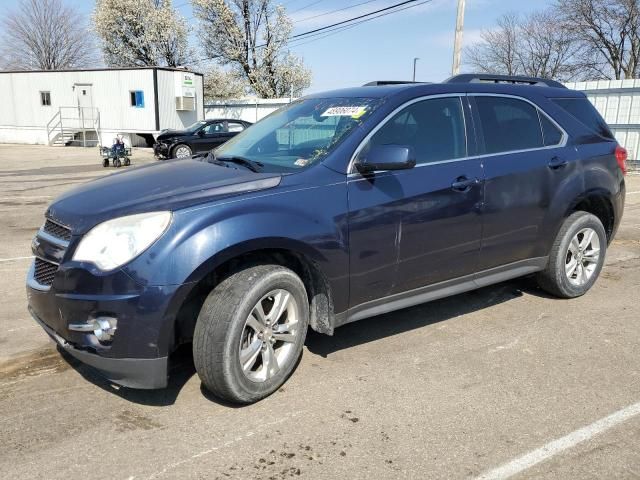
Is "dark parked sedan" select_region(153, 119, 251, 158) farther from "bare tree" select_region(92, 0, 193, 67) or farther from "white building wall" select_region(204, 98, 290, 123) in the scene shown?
"bare tree" select_region(92, 0, 193, 67)

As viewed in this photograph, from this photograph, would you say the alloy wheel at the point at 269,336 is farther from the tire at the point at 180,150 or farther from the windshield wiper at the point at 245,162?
the tire at the point at 180,150

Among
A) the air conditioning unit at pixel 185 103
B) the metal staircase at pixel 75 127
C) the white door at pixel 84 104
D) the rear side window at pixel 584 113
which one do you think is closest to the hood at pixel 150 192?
the rear side window at pixel 584 113

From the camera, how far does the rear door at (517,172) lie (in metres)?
4.22

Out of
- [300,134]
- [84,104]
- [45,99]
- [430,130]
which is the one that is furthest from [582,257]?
[45,99]

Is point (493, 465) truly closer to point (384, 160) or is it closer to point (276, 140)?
point (384, 160)

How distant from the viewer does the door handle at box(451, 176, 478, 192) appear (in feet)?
13.0

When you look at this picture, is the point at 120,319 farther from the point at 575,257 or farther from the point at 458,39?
the point at 458,39

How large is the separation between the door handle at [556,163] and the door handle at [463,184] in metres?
0.94

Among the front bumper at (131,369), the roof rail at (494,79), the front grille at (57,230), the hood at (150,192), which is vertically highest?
the roof rail at (494,79)

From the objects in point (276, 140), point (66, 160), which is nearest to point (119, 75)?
point (66, 160)

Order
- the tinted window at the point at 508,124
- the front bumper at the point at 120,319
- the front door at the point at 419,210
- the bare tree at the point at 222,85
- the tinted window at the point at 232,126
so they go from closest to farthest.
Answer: the front bumper at the point at 120,319, the front door at the point at 419,210, the tinted window at the point at 508,124, the tinted window at the point at 232,126, the bare tree at the point at 222,85

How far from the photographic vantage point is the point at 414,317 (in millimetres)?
4684

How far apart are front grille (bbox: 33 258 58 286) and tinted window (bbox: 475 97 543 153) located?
10.1 ft

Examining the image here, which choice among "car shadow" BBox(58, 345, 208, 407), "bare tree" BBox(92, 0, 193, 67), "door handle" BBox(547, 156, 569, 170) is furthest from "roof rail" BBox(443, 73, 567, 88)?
"bare tree" BBox(92, 0, 193, 67)
